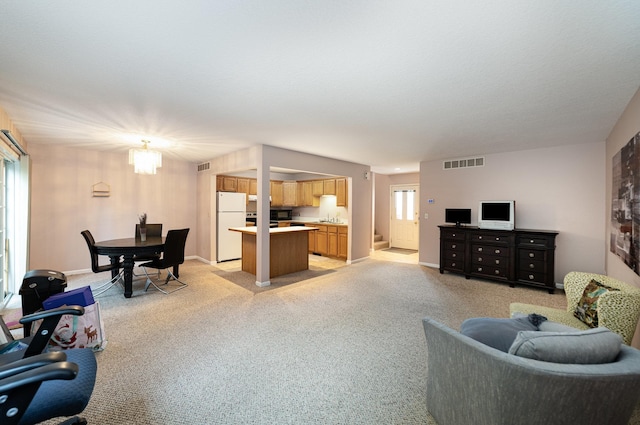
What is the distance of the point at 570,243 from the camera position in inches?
176

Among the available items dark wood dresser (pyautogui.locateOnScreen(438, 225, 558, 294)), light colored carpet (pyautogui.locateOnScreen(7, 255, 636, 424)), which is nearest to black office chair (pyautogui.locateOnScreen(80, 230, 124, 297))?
light colored carpet (pyautogui.locateOnScreen(7, 255, 636, 424))

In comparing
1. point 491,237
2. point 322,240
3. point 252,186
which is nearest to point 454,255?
point 491,237

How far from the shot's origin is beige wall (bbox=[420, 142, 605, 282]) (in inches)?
167

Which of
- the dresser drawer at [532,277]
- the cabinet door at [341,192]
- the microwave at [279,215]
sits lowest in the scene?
the dresser drawer at [532,277]

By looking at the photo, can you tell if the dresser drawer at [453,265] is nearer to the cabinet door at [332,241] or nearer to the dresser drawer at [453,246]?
the dresser drawer at [453,246]

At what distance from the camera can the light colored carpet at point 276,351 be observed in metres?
1.81

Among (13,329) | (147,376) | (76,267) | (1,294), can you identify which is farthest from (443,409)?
(76,267)

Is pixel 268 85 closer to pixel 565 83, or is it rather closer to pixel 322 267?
pixel 565 83

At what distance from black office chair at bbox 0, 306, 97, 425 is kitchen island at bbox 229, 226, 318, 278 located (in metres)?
3.40

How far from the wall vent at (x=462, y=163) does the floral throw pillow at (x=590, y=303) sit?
3549mm

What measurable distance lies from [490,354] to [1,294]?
233 inches

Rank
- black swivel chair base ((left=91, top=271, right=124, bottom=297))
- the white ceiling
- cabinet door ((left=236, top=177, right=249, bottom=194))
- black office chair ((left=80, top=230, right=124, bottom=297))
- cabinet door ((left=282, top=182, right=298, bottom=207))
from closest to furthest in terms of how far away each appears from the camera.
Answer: the white ceiling → black office chair ((left=80, top=230, right=124, bottom=297)) → black swivel chair base ((left=91, top=271, right=124, bottom=297)) → cabinet door ((left=236, top=177, right=249, bottom=194)) → cabinet door ((left=282, top=182, right=298, bottom=207))

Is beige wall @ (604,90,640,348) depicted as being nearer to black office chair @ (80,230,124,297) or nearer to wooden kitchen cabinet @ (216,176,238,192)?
black office chair @ (80,230,124,297)

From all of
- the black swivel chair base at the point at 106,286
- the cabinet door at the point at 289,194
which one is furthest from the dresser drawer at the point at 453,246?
the black swivel chair base at the point at 106,286
